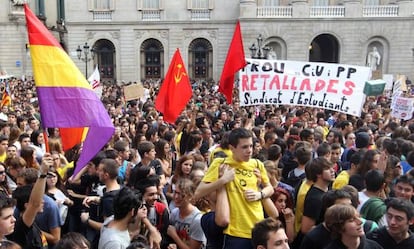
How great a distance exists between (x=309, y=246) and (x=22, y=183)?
3.14 metres

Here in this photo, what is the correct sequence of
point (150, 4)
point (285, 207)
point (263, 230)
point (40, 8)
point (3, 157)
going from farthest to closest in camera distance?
point (40, 8) < point (150, 4) < point (3, 157) < point (285, 207) < point (263, 230)

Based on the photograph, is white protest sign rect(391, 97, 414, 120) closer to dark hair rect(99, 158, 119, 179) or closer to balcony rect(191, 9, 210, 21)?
dark hair rect(99, 158, 119, 179)

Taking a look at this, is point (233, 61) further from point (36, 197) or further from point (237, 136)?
point (36, 197)

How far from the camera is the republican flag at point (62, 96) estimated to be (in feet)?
14.1

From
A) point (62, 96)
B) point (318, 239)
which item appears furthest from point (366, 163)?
point (62, 96)

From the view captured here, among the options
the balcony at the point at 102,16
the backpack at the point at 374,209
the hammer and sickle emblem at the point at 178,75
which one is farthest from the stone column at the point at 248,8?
the backpack at the point at 374,209

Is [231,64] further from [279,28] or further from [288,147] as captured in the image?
[279,28]

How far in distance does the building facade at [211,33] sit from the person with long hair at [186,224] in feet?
90.3

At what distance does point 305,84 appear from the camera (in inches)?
384

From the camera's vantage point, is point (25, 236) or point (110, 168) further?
point (110, 168)

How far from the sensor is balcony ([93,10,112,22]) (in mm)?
33812

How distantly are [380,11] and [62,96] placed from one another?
103 feet

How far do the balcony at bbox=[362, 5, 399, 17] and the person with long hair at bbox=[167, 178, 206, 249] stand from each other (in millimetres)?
30652

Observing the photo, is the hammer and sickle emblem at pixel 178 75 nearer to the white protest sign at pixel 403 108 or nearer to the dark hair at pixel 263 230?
the white protest sign at pixel 403 108
